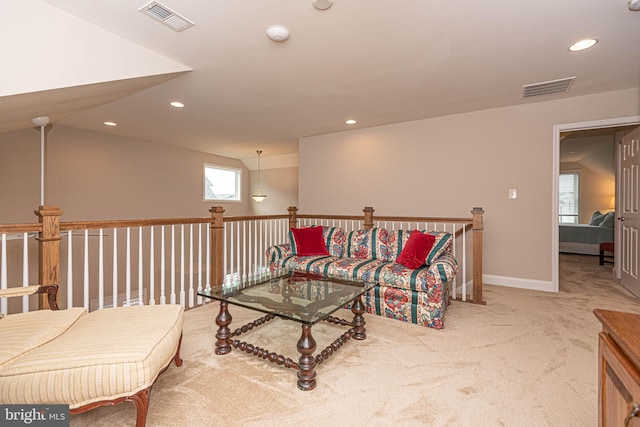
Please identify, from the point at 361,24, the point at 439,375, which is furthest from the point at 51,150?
the point at 439,375

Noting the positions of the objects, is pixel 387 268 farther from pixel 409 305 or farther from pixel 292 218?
pixel 292 218

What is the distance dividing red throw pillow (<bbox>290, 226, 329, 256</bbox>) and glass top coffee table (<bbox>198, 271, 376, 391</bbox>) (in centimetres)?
94

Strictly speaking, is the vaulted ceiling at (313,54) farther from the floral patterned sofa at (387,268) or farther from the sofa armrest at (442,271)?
the sofa armrest at (442,271)

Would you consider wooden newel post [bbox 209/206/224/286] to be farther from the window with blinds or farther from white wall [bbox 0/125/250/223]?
the window with blinds

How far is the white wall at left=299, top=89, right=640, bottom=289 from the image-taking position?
3.78 m

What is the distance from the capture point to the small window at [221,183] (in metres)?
7.27

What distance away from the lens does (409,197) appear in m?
4.69

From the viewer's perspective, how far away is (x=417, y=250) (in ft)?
10.1

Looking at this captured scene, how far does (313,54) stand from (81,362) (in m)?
2.57

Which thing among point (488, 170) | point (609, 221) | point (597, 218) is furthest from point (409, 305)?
point (597, 218)

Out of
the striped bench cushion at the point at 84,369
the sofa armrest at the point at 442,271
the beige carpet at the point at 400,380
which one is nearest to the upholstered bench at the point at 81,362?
the striped bench cushion at the point at 84,369

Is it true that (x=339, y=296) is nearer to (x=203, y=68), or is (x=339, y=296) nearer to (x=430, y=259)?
(x=430, y=259)

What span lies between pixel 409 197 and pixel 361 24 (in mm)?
2994

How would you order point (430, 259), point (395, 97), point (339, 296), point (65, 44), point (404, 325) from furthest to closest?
point (395, 97), point (430, 259), point (404, 325), point (339, 296), point (65, 44)
